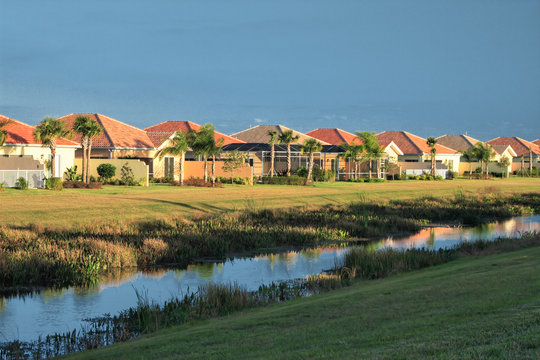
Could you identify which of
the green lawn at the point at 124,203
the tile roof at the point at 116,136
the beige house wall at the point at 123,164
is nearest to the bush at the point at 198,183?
the beige house wall at the point at 123,164

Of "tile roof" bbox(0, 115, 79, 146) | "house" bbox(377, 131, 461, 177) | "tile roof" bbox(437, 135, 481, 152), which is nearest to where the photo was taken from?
"tile roof" bbox(0, 115, 79, 146)

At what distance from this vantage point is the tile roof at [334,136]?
87.2 m

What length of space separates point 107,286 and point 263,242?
313 inches

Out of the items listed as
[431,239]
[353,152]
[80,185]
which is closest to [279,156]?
[353,152]

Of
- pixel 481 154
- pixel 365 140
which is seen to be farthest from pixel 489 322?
pixel 481 154

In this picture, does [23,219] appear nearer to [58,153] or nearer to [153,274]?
[153,274]

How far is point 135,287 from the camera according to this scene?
14.9 meters

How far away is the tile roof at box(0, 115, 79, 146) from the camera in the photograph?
4158 centimetres

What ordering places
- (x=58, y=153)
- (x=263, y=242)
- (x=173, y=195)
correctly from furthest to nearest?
(x=58, y=153)
(x=173, y=195)
(x=263, y=242)

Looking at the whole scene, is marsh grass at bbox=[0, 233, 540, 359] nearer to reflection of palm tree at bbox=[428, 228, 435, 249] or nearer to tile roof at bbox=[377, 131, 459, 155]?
reflection of palm tree at bbox=[428, 228, 435, 249]

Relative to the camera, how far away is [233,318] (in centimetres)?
1031

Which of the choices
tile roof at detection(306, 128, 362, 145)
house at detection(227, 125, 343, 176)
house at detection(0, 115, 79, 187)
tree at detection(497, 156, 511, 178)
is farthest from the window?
tree at detection(497, 156, 511, 178)

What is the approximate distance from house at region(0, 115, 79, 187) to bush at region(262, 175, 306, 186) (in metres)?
17.6

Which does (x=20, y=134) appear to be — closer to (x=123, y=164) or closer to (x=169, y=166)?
(x=123, y=164)
